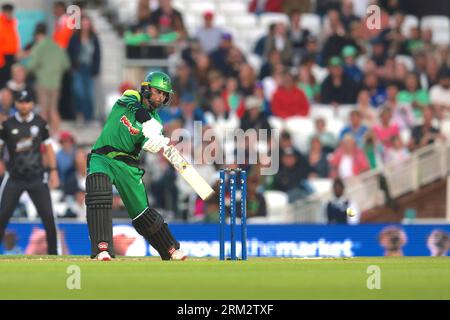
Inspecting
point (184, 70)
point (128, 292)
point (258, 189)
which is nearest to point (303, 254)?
point (258, 189)

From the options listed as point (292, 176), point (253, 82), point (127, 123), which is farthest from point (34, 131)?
point (253, 82)

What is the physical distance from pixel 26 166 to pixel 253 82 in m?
7.53

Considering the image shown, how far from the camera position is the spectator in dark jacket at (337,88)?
80.8 ft

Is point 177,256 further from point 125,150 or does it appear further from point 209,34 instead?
point 209,34

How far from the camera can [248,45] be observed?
84.6 feet

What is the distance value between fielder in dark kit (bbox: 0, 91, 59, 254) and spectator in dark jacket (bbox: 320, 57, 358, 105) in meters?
7.84

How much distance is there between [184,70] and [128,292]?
12.0 meters

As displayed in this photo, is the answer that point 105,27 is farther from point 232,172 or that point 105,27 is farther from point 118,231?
point 232,172

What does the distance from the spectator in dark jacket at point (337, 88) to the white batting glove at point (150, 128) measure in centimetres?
1074

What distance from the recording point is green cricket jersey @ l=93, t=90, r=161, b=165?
14320 mm

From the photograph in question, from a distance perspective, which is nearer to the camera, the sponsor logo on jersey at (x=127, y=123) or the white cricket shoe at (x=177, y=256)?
the sponsor logo on jersey at (x=127, y=123)

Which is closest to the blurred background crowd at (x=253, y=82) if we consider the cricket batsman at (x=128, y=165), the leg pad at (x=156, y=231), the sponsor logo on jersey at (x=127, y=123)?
the leg pad at (x=156, y=231)

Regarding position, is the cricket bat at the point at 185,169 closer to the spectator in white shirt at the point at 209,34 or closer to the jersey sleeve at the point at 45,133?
the jersey sleeve at the point at 45,133

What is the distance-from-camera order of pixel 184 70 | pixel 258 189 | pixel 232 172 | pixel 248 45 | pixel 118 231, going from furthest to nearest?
1. pixel 248 45
2. pixel 184 70
3. pixel 258 189
4. pixel 118 231
5. pixel 232 172
